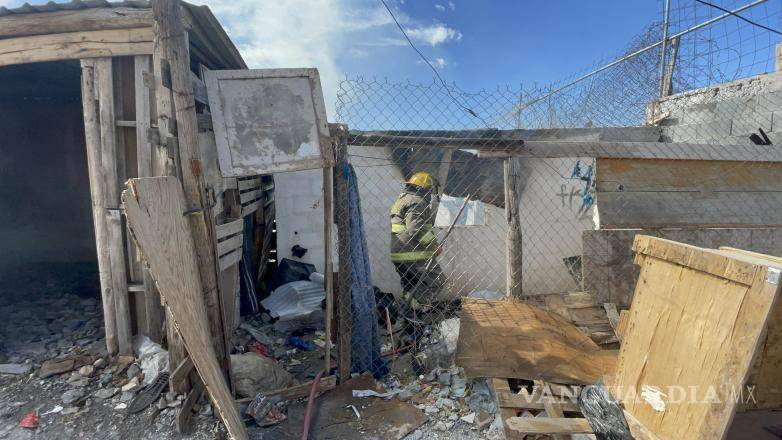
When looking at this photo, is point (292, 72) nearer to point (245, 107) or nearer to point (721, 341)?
point (245, 107)

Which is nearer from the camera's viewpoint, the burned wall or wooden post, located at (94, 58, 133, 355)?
wooden post, located at (94, 58, 133, 355)

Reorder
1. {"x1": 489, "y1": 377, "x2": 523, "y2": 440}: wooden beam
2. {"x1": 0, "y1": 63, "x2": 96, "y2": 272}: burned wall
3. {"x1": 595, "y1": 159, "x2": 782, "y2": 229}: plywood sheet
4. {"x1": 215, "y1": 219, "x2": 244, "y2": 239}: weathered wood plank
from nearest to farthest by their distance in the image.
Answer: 1. {"x1": 489, "y1": 377, "x2": 523, "y2": 440}: wooden beam
2. {"x1": 595, "y1": 159, "x2": 782, "y2": 229}: plywood sheet
3. {"x1": 215, "y1": 219, "x2": 244, "y2": 239}: weathered wood plank
4. {"x1": 0, "y1": 63, "x2": 96, "y2": 272}: burned wall

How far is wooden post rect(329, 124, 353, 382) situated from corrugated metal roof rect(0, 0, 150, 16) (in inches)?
66.8

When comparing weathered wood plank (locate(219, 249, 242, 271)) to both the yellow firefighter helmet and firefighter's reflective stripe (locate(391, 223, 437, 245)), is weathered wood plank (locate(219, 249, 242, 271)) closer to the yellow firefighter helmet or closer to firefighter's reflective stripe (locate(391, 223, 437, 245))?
firefighter's reflective stripe (locate(391, 223, 437, 245))

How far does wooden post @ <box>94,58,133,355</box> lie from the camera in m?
3.21

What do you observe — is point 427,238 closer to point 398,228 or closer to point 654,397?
point 398,228

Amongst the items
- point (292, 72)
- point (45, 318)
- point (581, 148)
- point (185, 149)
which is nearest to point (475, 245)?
point (581, 148)

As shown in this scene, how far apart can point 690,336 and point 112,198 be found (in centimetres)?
397

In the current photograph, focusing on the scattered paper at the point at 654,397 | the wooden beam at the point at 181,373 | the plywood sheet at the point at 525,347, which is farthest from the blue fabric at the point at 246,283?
the scattered paper at the point at 654,397

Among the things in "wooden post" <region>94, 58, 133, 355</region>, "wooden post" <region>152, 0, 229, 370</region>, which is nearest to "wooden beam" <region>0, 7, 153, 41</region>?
"wooden post" <region>94, 58, 133, 355</region>

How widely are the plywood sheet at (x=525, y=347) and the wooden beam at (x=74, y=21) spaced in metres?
3.47

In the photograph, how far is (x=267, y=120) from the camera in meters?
3.00

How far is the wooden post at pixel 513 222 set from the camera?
3346 mm

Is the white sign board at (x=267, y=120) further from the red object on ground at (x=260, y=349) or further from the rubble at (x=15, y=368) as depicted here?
the rubble at (x=15, y=368)
